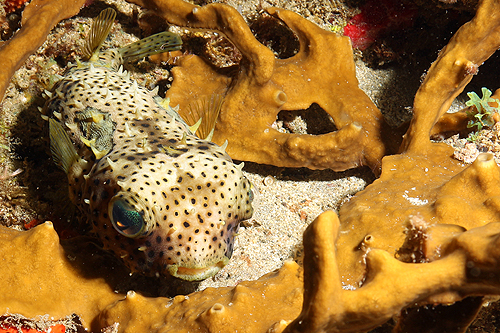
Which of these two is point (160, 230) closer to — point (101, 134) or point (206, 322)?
point (206, 322)

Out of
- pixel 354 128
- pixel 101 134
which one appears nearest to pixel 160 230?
pixel 101 134

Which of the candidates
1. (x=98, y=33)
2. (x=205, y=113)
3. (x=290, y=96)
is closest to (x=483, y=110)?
(x=290, y=96)

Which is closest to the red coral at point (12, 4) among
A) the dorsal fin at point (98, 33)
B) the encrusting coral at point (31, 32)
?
the encrusting coral at point (31, 32)

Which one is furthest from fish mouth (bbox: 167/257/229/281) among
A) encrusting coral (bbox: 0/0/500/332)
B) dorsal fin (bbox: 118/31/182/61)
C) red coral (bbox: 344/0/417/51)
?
red coral (bbox: 344/0/417/51)

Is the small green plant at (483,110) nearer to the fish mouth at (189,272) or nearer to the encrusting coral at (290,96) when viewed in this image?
the encrusting coral at (290,96)

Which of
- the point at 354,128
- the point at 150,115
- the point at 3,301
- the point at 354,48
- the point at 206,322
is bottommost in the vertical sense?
the point at 3,301

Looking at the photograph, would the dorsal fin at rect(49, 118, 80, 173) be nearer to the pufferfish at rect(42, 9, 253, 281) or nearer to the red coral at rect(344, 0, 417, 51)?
the pufferfish at rect(42, 9, 253, 281)
